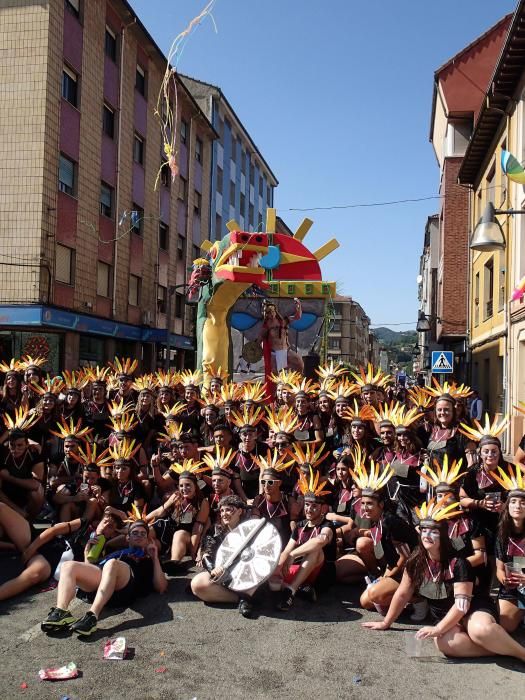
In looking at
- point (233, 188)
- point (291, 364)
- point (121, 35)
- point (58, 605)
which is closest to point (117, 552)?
point (58, 605)

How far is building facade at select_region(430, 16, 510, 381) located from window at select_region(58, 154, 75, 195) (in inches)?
505

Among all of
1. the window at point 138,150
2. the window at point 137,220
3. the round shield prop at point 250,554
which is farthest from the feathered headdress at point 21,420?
the window at point 138,150

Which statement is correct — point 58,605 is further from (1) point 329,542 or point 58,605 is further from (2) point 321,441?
(2) point 321,441

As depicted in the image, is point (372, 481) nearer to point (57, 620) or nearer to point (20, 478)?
point (57, 620)

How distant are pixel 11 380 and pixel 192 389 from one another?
250 cm

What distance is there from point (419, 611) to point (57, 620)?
8.80ft

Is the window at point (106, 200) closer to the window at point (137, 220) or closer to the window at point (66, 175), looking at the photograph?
the window at point (137, 220)

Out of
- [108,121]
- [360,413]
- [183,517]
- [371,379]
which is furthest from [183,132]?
[183,517]

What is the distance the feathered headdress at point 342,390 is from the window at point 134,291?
1577cm

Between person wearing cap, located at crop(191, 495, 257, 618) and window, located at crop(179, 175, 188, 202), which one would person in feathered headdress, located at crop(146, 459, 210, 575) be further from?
window, located at crop(179, 175, 188, 202)

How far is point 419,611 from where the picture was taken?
5035mm

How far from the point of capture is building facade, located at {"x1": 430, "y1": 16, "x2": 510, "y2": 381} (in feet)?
78.3

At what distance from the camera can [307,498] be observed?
18.5ft

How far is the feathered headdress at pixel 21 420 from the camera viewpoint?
23.9 ft
